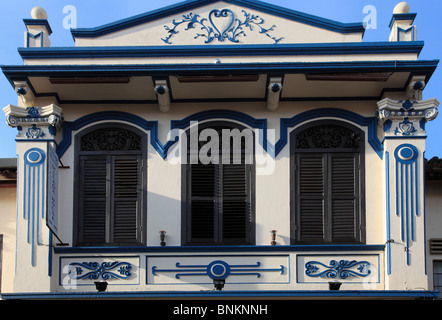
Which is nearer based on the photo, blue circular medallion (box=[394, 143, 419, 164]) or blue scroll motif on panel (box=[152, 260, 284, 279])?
blue scroll motif on panel (box=[152, 260, 284, 279])

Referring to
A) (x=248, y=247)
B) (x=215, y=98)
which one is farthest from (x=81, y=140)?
(x=248, y=247)

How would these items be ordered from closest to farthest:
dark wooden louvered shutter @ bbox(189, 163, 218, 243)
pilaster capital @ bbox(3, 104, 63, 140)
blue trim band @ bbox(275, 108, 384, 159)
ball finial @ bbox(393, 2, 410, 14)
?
dark wooden louvered shutter @ bbox(189, 163, 218, 243) → pilaster capital @ bbox(3, 104, 63, 140) → blue trim band @ bbox(275, 108, 384, 159) → ball finial @ bbox(393, 2, 410, 14)

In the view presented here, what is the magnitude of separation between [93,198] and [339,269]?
4.32m

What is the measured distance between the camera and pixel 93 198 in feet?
52.2

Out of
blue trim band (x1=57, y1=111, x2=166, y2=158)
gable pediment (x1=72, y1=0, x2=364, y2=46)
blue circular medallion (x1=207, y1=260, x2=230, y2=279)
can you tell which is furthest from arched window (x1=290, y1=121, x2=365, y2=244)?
blue trim band (x1=57, y1=111, x2=166, y2=158)

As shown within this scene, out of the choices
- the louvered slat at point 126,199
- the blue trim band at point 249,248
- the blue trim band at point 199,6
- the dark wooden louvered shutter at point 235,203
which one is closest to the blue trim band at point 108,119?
the louvered slat at point 126,199

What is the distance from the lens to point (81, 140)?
16.2 metres

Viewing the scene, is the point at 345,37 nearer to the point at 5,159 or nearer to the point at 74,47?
the point at 74,47

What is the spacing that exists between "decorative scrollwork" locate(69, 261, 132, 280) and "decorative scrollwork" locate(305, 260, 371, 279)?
3.00 m

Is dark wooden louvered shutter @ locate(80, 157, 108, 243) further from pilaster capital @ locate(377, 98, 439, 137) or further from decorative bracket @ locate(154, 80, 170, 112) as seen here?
pilaster capital @ locate(377, 98, 439, 137)

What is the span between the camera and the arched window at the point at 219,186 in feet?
51.4

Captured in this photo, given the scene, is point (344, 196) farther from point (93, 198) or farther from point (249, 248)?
point (93, 198)

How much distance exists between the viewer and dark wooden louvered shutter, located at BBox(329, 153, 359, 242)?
15633 millimetres

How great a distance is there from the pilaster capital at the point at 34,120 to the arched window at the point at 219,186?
232cm
